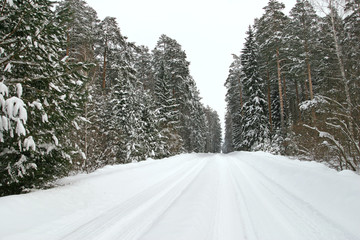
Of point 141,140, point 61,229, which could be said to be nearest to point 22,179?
point 61,229

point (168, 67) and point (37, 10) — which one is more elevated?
point (168, 67)

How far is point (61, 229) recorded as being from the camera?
296cm

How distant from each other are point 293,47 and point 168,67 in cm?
1372

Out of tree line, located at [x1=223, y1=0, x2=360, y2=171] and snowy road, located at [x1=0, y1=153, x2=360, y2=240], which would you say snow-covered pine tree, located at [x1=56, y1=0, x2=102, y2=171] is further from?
tree line, located at [x1=223, y1=0, x2=360, y2=171]

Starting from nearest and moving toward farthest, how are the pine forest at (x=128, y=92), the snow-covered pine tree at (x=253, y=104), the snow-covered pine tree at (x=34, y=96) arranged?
the snow-covered pine tree at (x=34, y=96), the pine forest at (x=128, y=92), the snow-covered pine tree at (x=253, y=104)

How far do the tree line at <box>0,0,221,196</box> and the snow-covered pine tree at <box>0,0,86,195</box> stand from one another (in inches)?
0.9

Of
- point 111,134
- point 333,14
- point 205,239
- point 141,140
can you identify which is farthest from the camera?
point 141,140

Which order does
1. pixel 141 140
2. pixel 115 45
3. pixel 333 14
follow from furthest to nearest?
pixel 115 45, pixel 141 140, pixel 333 14

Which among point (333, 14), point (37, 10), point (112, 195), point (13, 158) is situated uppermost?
point (333, 14)

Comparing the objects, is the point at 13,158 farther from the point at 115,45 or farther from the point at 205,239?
the point at 115,45

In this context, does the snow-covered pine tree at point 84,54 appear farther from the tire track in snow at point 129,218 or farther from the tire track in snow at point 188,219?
the tire track in snow at point 188,219

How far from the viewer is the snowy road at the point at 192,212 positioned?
2787 millimetres

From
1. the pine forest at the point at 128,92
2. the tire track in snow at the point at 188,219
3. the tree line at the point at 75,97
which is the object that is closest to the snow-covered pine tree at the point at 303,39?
the pine forest at the point at 128,92

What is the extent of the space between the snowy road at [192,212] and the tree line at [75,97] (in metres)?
1.13
